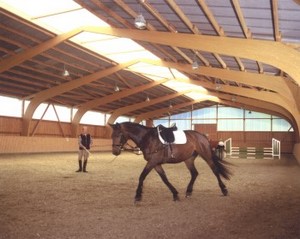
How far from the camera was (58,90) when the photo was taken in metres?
28.4

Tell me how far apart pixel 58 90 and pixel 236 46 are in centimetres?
1859

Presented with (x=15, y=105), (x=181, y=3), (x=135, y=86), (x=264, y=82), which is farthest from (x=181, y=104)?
(x=181, y=3)

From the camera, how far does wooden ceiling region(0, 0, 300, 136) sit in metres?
11.5

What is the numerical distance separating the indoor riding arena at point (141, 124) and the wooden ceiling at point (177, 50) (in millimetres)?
61

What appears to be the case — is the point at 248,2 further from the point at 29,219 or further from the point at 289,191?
the point at 29,219

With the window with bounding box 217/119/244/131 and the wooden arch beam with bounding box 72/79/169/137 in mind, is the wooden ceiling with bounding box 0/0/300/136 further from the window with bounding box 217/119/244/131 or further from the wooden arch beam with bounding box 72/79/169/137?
the window with bounding box 217/119/244/131

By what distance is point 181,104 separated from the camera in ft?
145

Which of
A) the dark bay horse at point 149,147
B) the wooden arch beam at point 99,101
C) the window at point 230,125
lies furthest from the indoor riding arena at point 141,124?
the window at point 230,125

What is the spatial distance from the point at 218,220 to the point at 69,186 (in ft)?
18.8

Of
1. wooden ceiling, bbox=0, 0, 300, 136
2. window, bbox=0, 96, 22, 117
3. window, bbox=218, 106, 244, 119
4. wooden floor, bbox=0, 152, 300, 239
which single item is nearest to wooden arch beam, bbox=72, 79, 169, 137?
wooden ceiling, bbox=0, 0, 300, 136

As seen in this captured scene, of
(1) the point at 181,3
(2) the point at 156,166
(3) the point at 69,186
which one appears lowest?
(3) the point at 69,186

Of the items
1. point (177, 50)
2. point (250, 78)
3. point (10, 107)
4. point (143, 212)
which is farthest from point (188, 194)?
point (10, 107)

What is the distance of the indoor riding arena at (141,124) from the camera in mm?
6520

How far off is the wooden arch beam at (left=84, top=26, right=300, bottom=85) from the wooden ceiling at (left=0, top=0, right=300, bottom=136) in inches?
1.3
